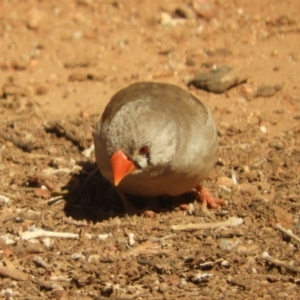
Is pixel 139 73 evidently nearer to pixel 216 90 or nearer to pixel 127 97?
pixel 216 90

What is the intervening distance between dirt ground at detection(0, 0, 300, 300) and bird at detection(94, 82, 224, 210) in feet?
1.17

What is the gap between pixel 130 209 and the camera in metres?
6.50

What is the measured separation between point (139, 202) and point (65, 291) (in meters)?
1.47

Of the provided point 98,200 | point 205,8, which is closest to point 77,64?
point 205,8

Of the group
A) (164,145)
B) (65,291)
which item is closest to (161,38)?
(164,145)

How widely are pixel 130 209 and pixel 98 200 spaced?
46cm

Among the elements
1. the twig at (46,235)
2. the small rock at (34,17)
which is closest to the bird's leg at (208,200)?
the twig at (46,235)

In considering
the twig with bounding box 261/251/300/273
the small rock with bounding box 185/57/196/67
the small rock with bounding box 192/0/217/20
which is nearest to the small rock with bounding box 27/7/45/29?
the small rock with bounding box 192/0/217/20

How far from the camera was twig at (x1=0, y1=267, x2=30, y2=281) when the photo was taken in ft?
18.6

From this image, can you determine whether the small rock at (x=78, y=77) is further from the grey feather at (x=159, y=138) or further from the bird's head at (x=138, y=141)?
the bird's head at (x=138, y=141)

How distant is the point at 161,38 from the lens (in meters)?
10.0

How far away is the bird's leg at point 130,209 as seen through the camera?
6.38 meters

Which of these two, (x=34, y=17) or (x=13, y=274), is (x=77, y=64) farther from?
(x=13, y=274)

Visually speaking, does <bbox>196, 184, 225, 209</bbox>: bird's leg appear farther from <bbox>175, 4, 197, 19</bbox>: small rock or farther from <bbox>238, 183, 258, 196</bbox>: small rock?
<bbox>175, 4, 197, 19</bbox>: small rock
